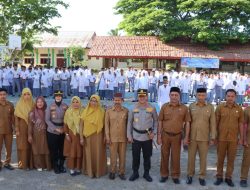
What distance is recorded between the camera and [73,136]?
6812 mm

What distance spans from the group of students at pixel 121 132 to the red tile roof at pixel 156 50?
23.7m

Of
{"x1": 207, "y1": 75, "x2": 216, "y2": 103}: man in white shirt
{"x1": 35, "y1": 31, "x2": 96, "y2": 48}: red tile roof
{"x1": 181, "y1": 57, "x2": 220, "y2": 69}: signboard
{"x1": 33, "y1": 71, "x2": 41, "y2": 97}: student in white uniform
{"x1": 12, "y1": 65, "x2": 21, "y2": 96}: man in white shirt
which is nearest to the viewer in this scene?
{"x1": 33, "y1": 71, "x2": 41, "y2": 97}: student in white uniform

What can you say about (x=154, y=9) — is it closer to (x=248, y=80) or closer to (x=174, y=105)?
(x=248, y=80)

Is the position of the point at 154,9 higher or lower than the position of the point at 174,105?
higher

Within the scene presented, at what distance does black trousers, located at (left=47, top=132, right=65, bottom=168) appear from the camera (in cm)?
684

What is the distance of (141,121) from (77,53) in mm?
36194

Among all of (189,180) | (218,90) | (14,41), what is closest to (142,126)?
(189,180)

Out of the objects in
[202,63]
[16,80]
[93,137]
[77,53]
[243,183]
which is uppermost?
[77,53]

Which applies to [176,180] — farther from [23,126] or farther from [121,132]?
[23,126]

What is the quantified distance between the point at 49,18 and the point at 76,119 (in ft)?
67.1

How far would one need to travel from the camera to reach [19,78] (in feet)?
62.6

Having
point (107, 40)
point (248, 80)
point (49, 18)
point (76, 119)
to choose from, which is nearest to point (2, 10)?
point (49, 18)

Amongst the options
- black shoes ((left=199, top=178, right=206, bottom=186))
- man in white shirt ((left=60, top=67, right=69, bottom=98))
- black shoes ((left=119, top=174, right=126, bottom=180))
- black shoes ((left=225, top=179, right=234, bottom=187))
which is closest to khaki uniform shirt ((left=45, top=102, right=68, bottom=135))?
black shoes ((left=119, top=174, right=126, bottom=180))

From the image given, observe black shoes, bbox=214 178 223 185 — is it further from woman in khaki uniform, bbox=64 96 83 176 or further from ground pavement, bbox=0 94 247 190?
woman in khaki uniform, bbox=64 96 83 176
